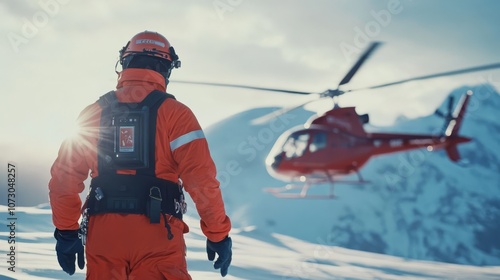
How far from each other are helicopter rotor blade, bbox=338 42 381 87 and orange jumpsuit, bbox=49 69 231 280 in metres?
10.1

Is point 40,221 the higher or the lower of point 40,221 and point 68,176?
the lower

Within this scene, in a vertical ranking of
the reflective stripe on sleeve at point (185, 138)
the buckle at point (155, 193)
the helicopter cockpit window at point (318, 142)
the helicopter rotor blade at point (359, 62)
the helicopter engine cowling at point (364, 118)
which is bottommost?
the buckle at point (155, 193)

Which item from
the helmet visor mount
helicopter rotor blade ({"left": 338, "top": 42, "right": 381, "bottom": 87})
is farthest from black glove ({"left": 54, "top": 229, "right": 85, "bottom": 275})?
helicopter rotor blade ({"left": 338, "top": 42, "right": 381, "bottom": 87})

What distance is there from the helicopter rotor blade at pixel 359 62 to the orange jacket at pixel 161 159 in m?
10.0

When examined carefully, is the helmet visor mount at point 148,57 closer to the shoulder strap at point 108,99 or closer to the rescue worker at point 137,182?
the rescue worker at point 137,182

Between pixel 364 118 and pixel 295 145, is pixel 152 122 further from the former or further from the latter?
pixel 364 118

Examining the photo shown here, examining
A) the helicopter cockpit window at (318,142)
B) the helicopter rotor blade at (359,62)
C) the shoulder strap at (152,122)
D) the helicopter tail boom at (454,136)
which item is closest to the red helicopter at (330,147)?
the helicopter cockpit window at (318,142)

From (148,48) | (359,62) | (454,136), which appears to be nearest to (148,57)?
(148,48)

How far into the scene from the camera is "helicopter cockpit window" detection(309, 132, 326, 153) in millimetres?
17925

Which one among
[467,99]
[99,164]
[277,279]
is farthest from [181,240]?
[467,99]

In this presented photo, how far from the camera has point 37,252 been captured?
1270 cm

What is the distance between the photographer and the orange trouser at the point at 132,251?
12.8 feet

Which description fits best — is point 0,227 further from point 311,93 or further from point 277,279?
point 311,93

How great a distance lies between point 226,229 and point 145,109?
3.58ft
